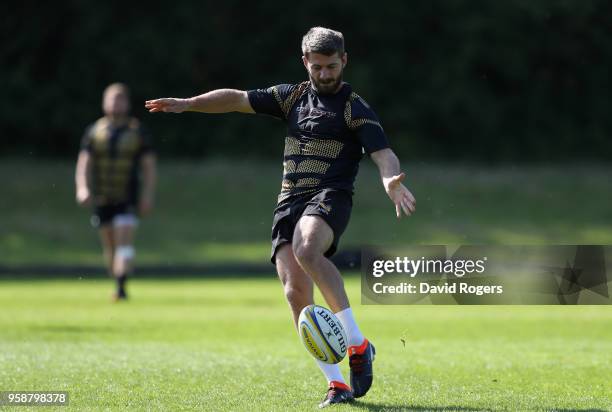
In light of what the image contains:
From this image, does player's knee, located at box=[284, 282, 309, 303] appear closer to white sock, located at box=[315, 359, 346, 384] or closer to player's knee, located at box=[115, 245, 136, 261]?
white sock, located at box=[315, 359, 346, 384]

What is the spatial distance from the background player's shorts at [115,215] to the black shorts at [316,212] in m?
7.84

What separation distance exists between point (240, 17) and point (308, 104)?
1038 inches

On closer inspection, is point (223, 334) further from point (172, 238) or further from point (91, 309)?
point (172, 238)

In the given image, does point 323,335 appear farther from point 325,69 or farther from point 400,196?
point 325,69

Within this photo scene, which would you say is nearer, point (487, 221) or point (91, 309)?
point (91, 309)

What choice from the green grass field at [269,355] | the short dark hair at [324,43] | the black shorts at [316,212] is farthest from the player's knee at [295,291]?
the short dark hair at [324,43]

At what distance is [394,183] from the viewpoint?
6262 mm

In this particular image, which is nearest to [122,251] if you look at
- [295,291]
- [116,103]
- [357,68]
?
[116,103]

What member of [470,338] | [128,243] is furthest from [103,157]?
[470,338]

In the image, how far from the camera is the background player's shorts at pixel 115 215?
569 inches

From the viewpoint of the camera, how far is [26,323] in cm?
1154

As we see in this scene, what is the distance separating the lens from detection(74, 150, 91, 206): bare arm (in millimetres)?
13258

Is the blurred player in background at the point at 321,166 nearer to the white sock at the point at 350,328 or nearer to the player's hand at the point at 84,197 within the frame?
the white sock at the point at 350,328

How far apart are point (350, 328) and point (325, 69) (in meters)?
1.47
